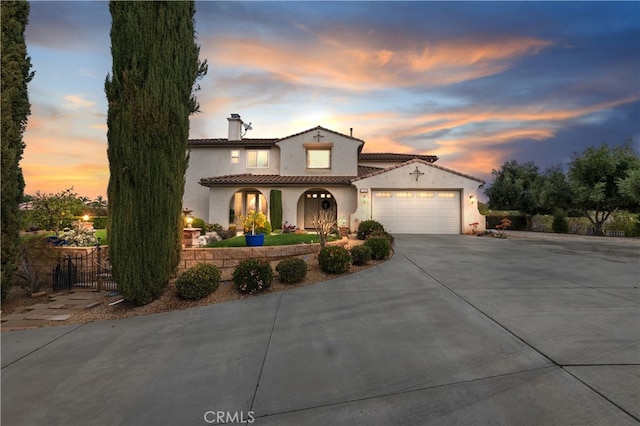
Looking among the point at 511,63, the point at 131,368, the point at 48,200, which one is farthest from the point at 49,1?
the point at 511,63

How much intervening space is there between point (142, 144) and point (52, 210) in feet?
25.0

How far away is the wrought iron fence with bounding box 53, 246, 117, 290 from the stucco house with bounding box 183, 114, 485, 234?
1028 cm

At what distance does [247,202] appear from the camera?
2008cm

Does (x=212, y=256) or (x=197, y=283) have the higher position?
(x=212, y=256)

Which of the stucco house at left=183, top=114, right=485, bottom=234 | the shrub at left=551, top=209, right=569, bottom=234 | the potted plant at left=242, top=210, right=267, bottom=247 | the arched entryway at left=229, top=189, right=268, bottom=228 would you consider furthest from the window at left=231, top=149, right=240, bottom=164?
the shrub at left=551, top=209, right=569, bottom=234

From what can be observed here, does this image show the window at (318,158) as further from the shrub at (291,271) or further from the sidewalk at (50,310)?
the sidewalk at (50,310)

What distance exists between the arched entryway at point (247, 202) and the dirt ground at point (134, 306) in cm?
1259

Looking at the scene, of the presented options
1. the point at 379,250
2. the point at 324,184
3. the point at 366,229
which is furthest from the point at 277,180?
the point at 379,250

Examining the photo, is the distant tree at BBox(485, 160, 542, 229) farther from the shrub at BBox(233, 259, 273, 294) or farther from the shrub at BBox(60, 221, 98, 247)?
the shrub at BBox(60, 221, 98, 247)

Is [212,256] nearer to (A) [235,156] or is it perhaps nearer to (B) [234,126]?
(A) [235,156]

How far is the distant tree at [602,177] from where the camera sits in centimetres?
1797

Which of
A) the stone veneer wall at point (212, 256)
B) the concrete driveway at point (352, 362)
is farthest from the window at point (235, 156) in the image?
the concrete driveway at point (352, 362)

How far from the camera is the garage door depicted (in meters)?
16.9

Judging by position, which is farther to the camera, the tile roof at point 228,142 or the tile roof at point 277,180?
the tile roof at point 228,142
